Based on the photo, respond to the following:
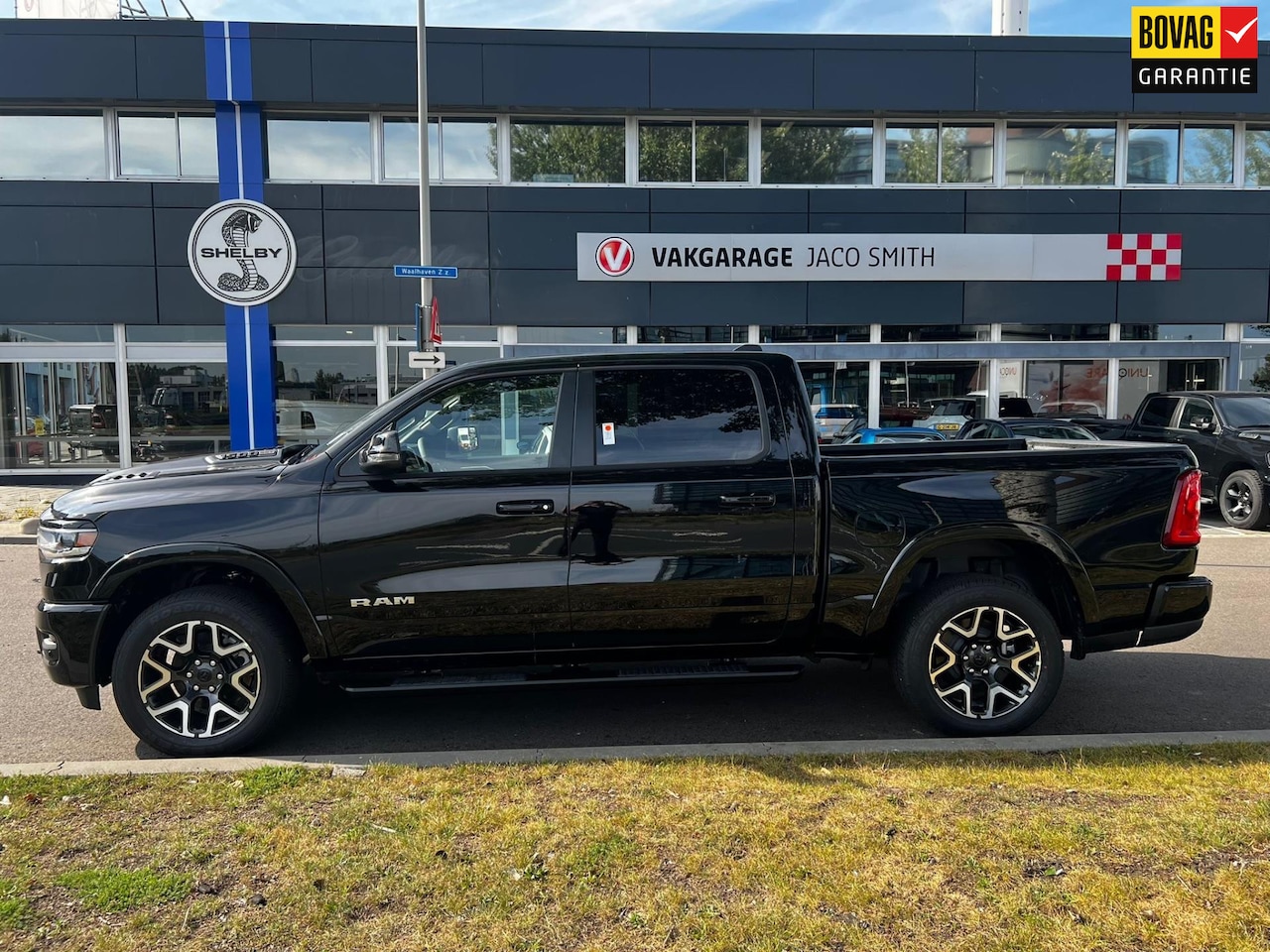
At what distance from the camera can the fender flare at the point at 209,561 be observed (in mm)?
3953

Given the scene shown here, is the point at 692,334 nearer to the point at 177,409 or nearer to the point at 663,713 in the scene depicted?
the point at 177,409

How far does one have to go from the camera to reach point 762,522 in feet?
13.8

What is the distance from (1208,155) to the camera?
1764 cm

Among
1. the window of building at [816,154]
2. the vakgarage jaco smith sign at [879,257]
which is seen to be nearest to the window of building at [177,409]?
the vakgarage jaco smith sign at [879,257]

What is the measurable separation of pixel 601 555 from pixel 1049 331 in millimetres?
16296

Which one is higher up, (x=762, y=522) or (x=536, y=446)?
(x=536, y=446)

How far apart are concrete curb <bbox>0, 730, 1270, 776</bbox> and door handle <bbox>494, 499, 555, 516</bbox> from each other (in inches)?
A: 43.6

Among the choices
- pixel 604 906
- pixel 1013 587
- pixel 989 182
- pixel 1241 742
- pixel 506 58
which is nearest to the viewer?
pixel 604 906

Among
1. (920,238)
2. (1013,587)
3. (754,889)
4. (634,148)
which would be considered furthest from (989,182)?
(754,889)

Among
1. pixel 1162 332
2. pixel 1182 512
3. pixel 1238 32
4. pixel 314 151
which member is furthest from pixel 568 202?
pixel 1182 512

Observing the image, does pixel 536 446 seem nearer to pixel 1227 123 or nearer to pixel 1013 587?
pixel 1013 587

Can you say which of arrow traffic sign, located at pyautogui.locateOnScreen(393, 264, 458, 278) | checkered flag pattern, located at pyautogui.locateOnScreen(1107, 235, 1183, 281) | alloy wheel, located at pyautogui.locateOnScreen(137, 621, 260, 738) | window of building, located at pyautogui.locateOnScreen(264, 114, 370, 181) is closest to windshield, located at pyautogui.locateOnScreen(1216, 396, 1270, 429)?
checkered flag pattern, located at pyautogui.locateOnScreen(1107, 235, 1183, 281)

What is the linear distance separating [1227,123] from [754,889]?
20865 mm

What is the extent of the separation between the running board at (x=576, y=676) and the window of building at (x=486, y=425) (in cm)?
103
